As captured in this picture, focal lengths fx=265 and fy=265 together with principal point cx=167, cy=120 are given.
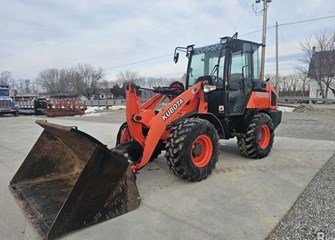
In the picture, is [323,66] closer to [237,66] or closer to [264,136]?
[264,136]

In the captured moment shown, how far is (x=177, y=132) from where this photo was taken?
3877 mm

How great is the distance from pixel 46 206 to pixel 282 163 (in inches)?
170

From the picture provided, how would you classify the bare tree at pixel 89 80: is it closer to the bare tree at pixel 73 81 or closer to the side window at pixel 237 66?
the bare tree at pixel 73 81

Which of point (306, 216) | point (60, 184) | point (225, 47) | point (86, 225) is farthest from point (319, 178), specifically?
point (60, 184)

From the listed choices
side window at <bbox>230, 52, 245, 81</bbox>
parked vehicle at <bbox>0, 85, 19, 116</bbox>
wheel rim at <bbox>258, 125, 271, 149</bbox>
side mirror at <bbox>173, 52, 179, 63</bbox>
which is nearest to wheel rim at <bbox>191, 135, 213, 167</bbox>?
side window at <bbox>230, 52, 245, 81</bbox>

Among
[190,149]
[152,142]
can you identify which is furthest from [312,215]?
[152,142]

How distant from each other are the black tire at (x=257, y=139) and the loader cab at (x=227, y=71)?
1.31 ft

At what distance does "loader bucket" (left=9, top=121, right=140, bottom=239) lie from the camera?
286cm

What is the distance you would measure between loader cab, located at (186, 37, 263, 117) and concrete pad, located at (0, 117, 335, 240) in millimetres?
1212

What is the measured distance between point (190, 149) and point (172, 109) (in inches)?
27.9

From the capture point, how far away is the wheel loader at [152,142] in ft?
9.86

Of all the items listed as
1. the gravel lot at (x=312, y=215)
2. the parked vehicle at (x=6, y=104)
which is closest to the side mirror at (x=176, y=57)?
the gravel lot at (x=312, y=215)

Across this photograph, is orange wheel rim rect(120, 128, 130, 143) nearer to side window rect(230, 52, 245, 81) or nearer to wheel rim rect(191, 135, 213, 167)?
wheel rim rect(191, 135, 213, 167)

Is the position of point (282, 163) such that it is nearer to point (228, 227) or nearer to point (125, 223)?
point (228, 227)
